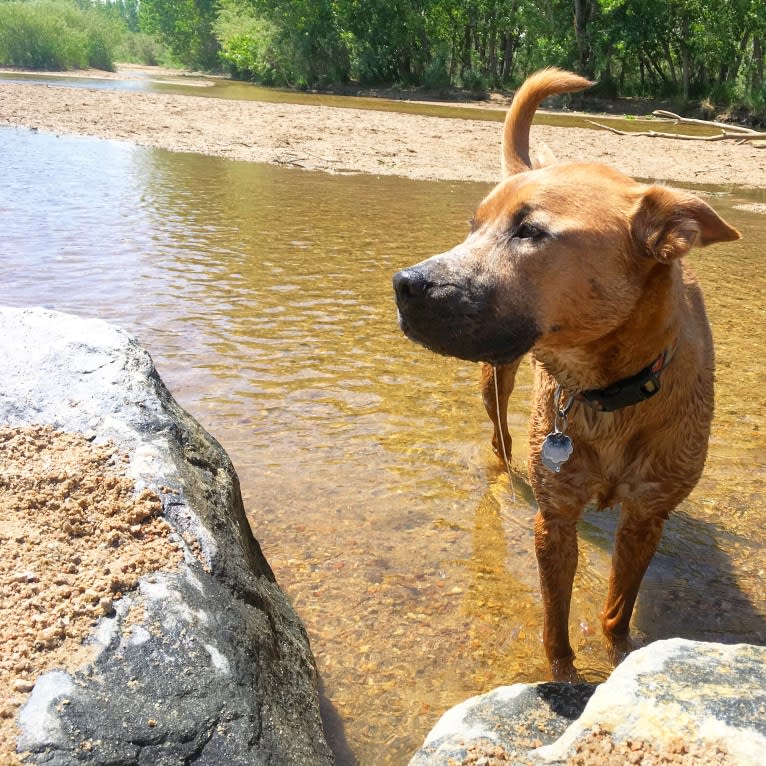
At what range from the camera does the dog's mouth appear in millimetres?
2676

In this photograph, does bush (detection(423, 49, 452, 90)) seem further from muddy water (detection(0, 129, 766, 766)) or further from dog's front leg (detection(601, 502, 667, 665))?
dog's front leg (detection(601, 502, 667, 665))

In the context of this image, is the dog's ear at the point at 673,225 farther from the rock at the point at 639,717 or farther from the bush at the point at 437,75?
the bush at the point at 437,75

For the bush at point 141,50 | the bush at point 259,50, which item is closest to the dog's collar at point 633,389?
the bush at point 259,50

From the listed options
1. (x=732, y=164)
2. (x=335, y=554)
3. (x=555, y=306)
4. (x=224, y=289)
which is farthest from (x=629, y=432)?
(x=732, y=164)

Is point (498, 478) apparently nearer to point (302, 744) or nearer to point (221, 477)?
point (221, 477)

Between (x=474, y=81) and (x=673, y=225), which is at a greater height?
(x=474, y=81)

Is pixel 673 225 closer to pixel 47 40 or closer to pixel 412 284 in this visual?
pixel 412 284

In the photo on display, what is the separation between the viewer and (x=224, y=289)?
305 inches

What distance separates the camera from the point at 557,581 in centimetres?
316

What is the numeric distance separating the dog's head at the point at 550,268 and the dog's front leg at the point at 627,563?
860mm

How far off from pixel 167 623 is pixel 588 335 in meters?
1.72

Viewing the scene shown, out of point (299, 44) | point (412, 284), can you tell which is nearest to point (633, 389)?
point (412, 284)

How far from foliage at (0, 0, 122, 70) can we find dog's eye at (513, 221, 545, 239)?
6131cm

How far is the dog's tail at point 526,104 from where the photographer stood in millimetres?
3939
